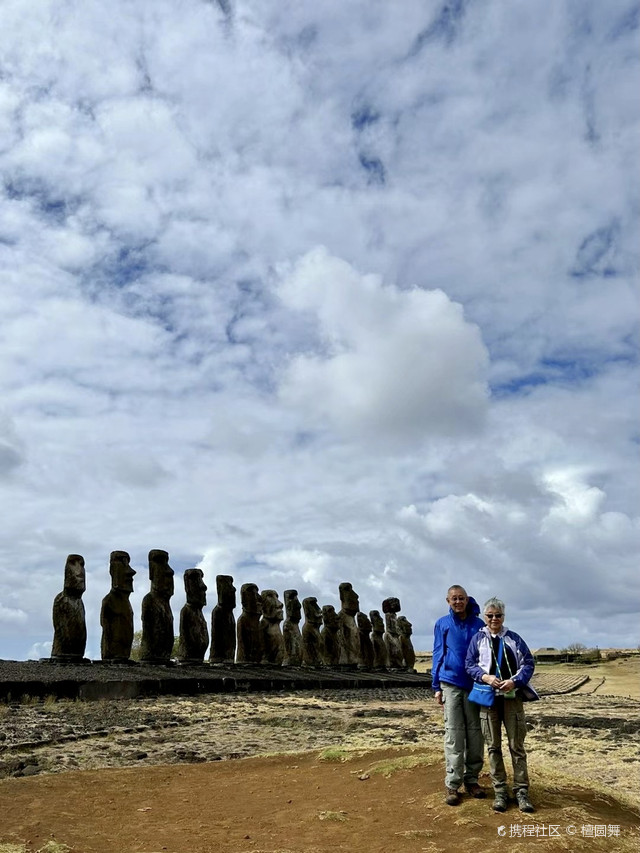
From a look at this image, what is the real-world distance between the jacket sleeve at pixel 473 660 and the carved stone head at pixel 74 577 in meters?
14.9

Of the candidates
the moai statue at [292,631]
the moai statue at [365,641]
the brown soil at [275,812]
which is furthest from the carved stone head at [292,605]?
the brown soil at [275,812]

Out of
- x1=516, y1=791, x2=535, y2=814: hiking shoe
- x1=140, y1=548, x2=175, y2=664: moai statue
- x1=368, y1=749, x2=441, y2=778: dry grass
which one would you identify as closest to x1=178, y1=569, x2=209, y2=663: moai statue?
x1=140, y1=548, x2=175, y2=664: moai statue

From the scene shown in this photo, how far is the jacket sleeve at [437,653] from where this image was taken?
655 centimetres

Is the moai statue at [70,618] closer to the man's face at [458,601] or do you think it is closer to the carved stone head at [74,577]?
the carved stone head at [74,577]

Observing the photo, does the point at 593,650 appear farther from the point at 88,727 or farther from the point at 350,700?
the point at 88,727

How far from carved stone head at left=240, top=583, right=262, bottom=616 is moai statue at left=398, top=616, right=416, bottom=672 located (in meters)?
14.2

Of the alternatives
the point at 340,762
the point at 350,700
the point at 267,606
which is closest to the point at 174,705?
the point at 350,700

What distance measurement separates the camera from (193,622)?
23594 mm

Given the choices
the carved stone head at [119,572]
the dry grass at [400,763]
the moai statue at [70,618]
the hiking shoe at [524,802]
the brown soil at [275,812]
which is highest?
the carved stone head at [119,572]

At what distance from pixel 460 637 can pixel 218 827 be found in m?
2.33

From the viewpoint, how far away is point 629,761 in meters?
8.94

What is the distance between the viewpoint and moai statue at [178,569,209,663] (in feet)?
76.7

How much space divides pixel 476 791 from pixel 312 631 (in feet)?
86.5

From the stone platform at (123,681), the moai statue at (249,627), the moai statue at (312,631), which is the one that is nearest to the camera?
the stone platform at (123,681)
